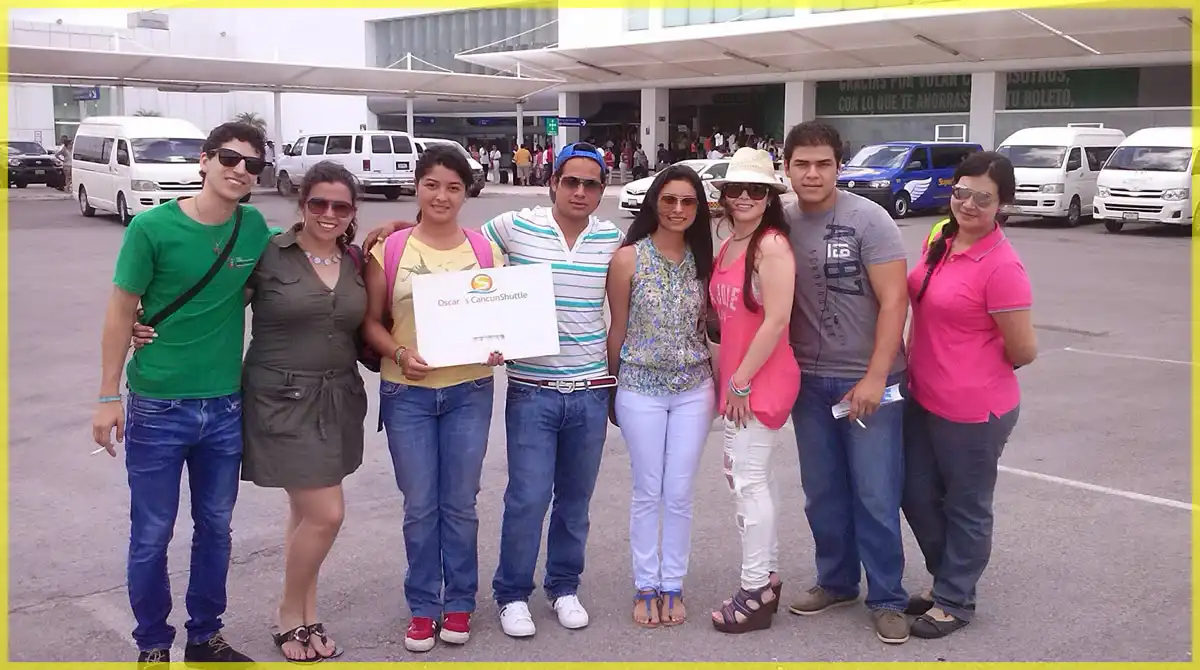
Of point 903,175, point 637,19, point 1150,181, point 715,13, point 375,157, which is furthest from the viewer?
point 637,19

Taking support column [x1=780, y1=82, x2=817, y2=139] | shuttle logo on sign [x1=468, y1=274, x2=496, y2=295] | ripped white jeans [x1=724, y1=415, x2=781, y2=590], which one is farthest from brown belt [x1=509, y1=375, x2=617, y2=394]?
support column [x1=780, y1=82, x2=817, y2=139]

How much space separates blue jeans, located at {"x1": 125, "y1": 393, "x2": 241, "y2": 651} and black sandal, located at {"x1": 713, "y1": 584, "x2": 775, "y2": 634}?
1.78 meters

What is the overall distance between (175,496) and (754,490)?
1987 millimetres

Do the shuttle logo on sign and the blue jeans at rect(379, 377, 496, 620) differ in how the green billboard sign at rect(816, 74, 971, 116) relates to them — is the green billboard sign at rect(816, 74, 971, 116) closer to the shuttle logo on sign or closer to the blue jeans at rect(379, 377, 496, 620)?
the shuttle logo on sign

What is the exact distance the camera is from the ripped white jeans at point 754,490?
13.1ft

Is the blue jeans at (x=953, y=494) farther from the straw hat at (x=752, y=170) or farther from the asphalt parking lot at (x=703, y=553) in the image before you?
the straw hat at (x=752, y=170)

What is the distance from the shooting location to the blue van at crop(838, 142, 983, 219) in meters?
24.6

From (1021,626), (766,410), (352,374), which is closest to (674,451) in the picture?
(766,410)

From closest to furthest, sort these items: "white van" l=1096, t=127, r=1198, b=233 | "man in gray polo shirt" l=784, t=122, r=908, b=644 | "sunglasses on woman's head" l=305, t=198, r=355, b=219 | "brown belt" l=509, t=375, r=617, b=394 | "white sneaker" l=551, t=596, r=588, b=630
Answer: "sunglasses on woman's head" l=305, t=198, r=355, b=219
"man in gray polo shirt" l=784, t=122, r=908, b=644
"brown belt" l=509, t=375, r=617, b=394
"white sneaker" l=551, t=596, r=588, b=630
"white van" l=1096, t=127, r=1198, b=233

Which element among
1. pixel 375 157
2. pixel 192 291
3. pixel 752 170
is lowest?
pixel 192 291

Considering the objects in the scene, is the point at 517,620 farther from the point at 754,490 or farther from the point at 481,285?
the point at 481,285

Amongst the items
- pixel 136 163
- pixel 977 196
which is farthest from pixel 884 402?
pixel 136 163

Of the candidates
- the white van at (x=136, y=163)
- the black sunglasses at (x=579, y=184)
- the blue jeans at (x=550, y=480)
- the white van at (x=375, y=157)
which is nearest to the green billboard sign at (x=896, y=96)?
the white van at (x=375, y=157)

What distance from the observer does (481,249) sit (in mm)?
3998
